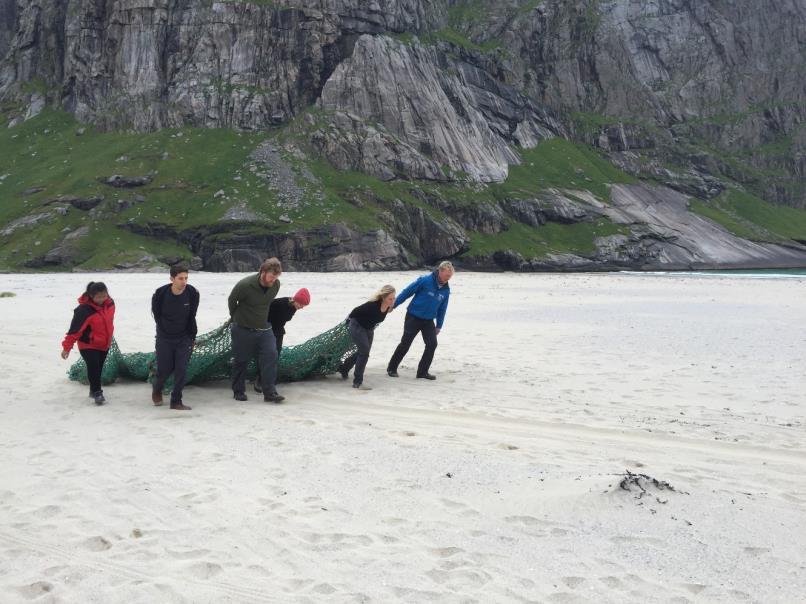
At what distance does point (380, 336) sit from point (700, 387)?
29.0 feet

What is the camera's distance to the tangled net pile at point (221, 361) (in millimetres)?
10820

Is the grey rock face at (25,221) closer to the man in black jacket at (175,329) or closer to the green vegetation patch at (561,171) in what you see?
the green vegetation patch at (561,171)

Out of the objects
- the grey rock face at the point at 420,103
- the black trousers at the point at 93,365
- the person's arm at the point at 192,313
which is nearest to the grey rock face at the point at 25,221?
the grey rock face at the point at 420,103

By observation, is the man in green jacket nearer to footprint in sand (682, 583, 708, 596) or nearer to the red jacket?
the red jacket

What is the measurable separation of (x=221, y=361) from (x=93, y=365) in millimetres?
1980

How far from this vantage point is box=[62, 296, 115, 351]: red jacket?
9.83m

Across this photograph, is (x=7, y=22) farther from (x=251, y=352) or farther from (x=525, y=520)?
(x=525, y=520)

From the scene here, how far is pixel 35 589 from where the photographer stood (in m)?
4.40

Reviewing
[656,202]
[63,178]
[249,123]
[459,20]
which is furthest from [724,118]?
[63,178]

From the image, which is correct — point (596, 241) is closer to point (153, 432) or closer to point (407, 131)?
point (407, 131)

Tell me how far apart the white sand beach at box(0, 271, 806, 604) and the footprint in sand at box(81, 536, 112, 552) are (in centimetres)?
1

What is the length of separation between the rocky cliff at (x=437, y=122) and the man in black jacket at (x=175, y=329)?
198 ft

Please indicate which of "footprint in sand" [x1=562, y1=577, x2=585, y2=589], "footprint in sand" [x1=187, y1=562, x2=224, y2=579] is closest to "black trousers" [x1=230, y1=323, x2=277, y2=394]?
"footprint in sand" [x1=187, y1=562, x2=224, y2=579]

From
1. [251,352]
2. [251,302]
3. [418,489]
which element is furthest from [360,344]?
[418,489]
